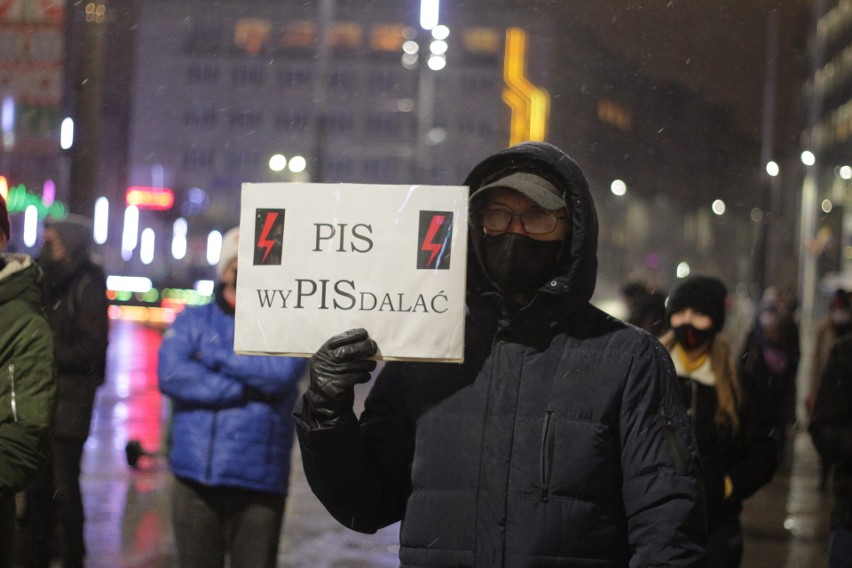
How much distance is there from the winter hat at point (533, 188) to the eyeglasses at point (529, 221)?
39 mm

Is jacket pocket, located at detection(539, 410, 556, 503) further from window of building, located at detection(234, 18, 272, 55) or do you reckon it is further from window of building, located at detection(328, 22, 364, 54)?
window of building, located at detection(234, 18, 272, 55)

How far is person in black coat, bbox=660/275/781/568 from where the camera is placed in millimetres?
5445

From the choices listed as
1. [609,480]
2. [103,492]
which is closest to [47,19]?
[103,492]

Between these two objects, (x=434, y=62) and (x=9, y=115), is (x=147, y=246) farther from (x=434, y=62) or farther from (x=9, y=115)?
(x=9, y=115)

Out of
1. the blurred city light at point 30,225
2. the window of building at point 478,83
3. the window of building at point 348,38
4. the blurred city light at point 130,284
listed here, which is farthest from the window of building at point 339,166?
the blurred city light at point 130,284

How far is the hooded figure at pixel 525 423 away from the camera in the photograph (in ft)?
10.4

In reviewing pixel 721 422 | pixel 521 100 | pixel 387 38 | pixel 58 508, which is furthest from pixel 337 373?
pixel 387 38

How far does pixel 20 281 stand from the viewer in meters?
4.53

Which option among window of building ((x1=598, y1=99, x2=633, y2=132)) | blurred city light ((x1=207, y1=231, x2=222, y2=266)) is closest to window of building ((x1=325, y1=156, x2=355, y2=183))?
window of building ((x1=598, y1=99, x2=633, y2=132))

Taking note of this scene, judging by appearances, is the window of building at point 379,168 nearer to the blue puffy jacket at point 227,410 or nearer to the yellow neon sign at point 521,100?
the yellow neon sign at point 521,100

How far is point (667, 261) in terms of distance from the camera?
105875mm

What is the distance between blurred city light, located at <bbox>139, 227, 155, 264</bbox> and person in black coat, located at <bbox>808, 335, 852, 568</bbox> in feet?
160

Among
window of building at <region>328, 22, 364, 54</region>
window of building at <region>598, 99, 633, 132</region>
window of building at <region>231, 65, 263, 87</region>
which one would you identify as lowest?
window of building at <region>598, 99, 633, 132</region>

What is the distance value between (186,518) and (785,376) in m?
10.4
